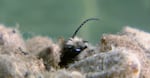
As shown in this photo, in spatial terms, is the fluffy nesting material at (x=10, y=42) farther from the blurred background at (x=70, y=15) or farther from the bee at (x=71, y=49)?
the blurred background at (x=70, y=15)

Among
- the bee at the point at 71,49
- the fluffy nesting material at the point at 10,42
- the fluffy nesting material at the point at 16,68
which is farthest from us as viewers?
the bee at the point at 71,49

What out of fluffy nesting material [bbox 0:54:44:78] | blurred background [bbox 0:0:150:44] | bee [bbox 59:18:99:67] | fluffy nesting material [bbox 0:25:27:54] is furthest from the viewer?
blurred background [bbox 0:0:150:44]

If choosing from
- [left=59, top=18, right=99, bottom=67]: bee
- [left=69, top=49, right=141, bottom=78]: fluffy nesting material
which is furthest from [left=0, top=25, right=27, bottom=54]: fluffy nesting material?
[left=69, top=49, right=141, bottom=78]: fluffy nesting material

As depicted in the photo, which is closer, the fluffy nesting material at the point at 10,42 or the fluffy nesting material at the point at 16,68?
the fluffy nesting material at the point at 16,68

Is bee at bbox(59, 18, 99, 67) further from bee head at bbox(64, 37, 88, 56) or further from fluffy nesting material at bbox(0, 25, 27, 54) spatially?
fluffy nesting material at bbox(0, 25, 27, 54)

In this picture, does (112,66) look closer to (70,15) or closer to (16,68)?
(16,68)

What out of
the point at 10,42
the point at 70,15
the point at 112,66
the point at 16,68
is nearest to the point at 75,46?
the point at 10,42

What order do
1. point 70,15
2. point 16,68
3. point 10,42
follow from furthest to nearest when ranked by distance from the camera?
point 70,15
point 10,42
point 16,68

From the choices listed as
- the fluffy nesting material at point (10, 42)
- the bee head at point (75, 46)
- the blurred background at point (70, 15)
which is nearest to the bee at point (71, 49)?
the bee head at point (75, 46)
